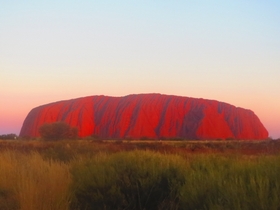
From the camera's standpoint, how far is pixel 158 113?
329 ft

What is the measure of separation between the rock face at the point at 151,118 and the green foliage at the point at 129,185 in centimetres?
8037

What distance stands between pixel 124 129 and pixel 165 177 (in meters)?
87.8

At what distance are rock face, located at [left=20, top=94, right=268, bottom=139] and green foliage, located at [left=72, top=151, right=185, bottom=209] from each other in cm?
8037

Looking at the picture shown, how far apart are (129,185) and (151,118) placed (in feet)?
294


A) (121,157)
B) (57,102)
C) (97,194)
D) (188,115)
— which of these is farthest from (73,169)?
(57,102)

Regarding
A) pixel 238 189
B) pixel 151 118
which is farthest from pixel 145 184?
pixel 151 118

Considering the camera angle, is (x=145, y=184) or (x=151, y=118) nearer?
(x=145, y=184)

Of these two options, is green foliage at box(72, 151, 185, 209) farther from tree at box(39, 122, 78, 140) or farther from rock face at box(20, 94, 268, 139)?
rock face at box(20, 94, 268, 139)

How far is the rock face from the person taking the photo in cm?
9506

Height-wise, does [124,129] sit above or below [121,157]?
below

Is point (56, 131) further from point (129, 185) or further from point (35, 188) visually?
point (35, 188)

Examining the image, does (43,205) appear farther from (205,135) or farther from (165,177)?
(205,135)

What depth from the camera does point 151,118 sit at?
3898 inches

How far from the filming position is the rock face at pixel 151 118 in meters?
95.1
